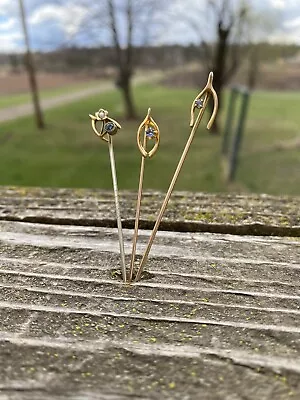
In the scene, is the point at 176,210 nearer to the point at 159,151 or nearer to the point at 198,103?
the point at 198,103

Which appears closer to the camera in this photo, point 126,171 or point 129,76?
point 126,171

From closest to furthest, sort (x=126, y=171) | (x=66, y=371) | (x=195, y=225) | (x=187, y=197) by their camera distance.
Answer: (x=66, y=371)
(x=195, y=225)
(x=187, y=197)
(x=126, y=171)

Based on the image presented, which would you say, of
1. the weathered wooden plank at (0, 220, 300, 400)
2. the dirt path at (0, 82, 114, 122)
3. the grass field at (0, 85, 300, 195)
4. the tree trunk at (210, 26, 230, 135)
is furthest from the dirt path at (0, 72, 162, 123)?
the weathered wooden plank at (0, 220, 300, 400)

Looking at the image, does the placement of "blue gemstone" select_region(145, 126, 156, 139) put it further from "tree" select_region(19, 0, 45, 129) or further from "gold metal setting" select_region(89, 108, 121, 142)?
"tree" select_region(19, 0, 45, 129)

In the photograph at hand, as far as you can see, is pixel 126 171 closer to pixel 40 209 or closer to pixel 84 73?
pixel 84 73

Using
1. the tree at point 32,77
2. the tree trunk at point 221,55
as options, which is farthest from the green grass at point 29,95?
the tree trunk at point 221,55

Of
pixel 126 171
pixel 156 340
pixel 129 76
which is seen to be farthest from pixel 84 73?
pixel 156 340

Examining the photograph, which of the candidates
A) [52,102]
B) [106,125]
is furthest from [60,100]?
[106,125]
